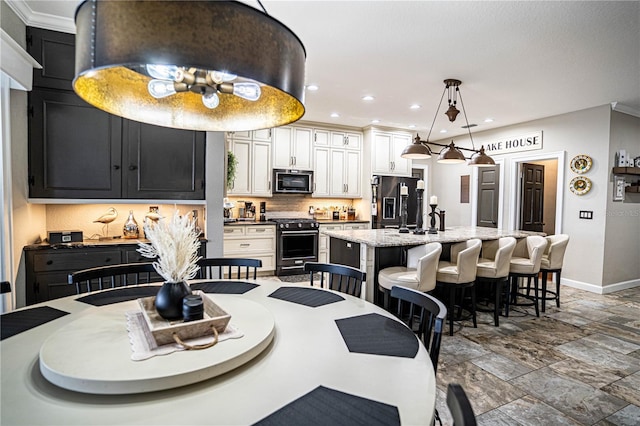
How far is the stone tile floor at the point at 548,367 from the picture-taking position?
2.13m

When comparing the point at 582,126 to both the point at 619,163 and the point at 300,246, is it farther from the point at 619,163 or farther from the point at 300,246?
the point at 300,246

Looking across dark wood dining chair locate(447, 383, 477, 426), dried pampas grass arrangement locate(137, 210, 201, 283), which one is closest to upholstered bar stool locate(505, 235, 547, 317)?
dark wood dining chair locate(447, 383, 477, 426)

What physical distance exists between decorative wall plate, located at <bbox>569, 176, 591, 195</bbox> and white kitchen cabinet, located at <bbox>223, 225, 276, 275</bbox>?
15.4ft

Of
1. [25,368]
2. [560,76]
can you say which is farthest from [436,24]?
[25,368]

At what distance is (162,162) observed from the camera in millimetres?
3219

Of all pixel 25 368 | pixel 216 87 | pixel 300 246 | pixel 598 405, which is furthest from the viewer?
pixel 300 246

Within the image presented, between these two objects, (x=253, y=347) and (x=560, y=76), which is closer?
(x=253, y=347)

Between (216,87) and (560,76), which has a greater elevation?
(560,76)

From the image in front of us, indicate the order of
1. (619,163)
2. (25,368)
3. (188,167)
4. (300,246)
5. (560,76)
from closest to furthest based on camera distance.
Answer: (25,368) < (188,167) < (560,76) < (619,163) < (300,246)

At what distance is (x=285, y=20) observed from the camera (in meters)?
2.71

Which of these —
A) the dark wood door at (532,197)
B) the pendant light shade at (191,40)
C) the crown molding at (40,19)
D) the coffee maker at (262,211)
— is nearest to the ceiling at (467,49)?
the crown molding at (40,19)

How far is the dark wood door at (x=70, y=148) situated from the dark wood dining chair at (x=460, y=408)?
3.20 meters

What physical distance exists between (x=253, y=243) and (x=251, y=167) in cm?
130

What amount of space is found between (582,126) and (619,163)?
0.72 meters
